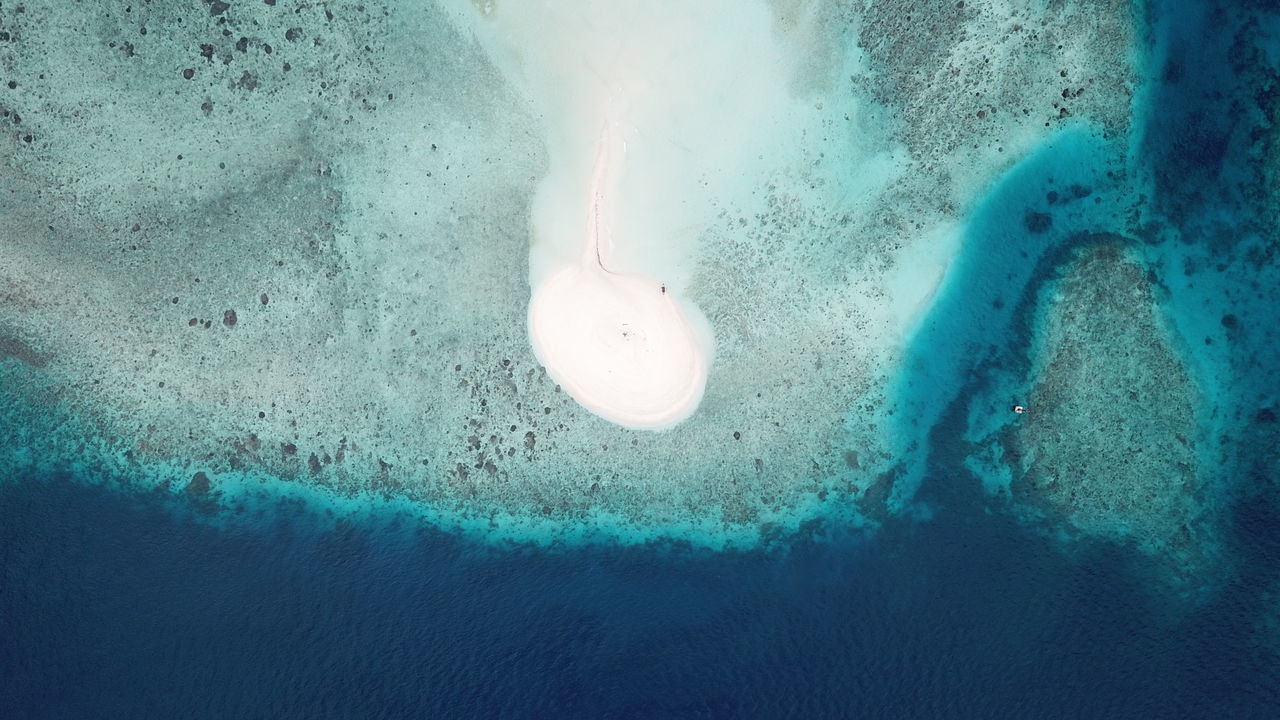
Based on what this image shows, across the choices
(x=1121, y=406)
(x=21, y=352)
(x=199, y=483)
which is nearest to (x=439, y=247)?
(x=199, y=483)

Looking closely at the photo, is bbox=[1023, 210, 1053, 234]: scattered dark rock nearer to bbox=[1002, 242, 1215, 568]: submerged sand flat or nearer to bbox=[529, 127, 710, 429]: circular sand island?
bbox=[1002, 242, 1215, 568]: submerged sand flat

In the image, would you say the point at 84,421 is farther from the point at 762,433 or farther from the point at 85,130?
the point at 762,433

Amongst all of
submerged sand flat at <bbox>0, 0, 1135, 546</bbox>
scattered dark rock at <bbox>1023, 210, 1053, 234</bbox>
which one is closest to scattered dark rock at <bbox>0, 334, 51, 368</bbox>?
submerged sand flat at <bbox>0, 0, 1135, 546</bbox>

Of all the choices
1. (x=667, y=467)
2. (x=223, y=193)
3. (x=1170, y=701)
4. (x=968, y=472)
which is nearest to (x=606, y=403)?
(x=667, y=467)

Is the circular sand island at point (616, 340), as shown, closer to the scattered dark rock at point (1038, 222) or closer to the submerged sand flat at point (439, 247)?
the submerged sand flat at point (439, 247)

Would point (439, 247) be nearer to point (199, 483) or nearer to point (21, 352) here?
point (199, 483)

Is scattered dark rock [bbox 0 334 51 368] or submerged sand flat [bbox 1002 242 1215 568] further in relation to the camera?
scattered dark rock [bbox 0 334 51 368]
